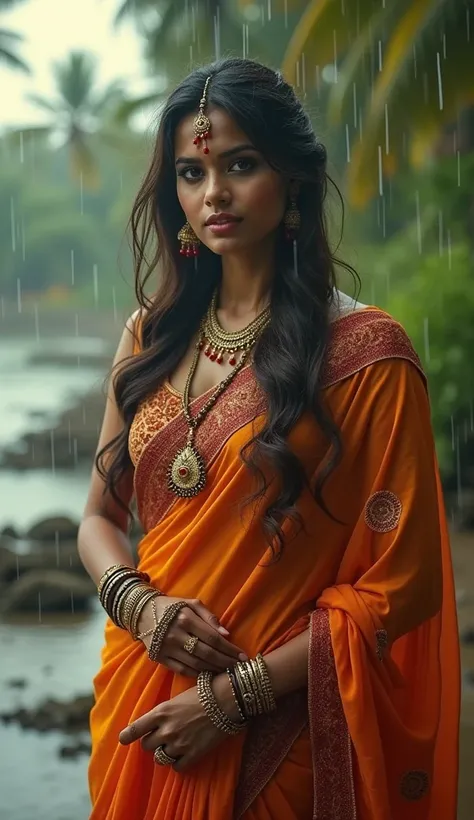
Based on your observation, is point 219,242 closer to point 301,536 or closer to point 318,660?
point 301,536

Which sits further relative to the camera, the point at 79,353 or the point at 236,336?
the point at 79,353

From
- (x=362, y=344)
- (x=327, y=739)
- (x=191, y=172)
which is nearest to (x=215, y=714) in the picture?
(x=327, y=739)

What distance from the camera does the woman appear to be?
162cm

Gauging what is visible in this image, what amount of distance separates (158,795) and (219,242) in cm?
87

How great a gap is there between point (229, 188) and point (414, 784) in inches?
38.7

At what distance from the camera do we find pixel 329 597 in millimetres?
1652

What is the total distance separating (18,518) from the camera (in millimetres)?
9109

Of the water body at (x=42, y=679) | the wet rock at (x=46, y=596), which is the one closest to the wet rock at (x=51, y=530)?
the water body at (x=42, y=679)

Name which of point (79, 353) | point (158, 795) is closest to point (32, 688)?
point (158, 795)

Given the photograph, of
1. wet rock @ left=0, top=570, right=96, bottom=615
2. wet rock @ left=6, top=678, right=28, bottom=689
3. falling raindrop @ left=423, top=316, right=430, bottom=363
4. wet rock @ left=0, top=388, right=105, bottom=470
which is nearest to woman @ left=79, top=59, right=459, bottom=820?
wet rock @ left=6, top=678, right=28, bottom=689

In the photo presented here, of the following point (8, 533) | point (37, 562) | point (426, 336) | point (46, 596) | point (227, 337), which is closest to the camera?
point (227, 337)

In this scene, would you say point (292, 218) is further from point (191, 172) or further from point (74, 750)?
point (74, 750)

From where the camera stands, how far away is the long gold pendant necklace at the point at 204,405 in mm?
1733

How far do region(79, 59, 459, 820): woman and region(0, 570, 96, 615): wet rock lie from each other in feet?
13.1
